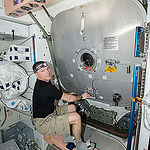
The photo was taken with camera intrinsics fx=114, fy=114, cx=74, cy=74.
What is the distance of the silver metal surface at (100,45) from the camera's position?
1271 mm

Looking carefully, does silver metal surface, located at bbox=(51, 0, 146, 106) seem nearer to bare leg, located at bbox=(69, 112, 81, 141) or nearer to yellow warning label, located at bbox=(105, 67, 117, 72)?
yellow warning label, located at bbox=(105, 67, 117, 72)

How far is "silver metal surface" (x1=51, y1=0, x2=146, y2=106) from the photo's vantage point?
1.27m

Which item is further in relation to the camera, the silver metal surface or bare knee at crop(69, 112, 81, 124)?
bare knee at crop(69, 112, 81, 124)

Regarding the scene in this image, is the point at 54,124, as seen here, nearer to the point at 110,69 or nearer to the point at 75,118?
the point at 75,118

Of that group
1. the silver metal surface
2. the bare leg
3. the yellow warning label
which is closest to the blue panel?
the silver metal surface

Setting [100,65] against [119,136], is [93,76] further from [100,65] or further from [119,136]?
[119,136]

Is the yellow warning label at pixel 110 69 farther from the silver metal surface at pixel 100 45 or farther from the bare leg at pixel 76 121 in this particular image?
the bare leg at pixel 76 121

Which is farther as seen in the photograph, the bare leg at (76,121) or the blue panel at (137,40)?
the bare leg at (76,121)

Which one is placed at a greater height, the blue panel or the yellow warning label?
the blue panel

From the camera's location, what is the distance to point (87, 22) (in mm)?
1501

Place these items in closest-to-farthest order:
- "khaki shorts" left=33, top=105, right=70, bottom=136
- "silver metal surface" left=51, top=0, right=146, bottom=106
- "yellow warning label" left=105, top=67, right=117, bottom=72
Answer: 1. "silver metal surface" left=51, top=0, right=146, bottom=106
2. "yellow warning label" left=105, top=67, right=117, bottom=72
3. "khaki shorts" left=33, top=105, right=70, bottom=136

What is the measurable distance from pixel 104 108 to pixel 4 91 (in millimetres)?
1795

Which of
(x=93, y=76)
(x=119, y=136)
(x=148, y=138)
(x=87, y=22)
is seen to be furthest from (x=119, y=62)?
(x=119, y=136)

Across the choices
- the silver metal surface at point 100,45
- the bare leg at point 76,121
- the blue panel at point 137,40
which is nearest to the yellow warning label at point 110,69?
the silver metal surface at point 100,45
